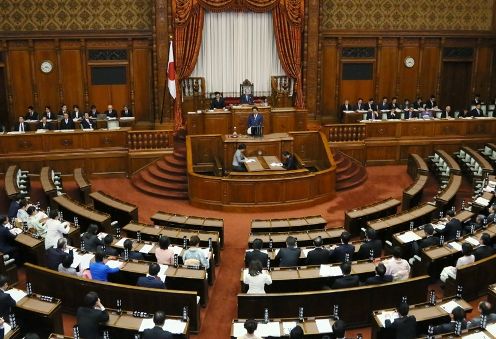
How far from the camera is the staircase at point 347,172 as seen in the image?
1556 centimetres

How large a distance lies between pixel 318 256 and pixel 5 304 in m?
4.70

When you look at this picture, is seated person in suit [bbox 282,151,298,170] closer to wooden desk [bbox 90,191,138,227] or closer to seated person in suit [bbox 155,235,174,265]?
wooden desk [bbox 90,191,138,227]

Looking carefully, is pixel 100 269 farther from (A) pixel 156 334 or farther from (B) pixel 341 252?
(B) pixel 341 252

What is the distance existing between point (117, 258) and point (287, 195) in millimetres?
6031

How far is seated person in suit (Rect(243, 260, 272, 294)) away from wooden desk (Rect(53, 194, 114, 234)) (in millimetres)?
4099

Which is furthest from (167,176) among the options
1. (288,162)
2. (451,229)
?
(451,229)

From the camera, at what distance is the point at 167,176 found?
1543 centimetres

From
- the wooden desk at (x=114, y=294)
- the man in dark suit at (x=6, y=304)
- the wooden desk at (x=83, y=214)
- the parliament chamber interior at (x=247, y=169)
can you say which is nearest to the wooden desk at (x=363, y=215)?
the parliament chamber interior at (x=247, y=169)

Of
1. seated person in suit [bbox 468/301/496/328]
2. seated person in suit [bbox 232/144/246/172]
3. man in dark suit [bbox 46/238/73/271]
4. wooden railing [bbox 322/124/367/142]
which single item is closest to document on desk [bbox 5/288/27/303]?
man in dark suit [bbox 46/238/73/271]

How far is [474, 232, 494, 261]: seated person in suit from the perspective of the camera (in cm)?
894

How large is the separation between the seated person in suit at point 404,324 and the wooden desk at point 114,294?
2.75m

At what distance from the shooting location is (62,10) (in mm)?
17734

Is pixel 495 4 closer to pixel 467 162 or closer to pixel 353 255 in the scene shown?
pixel 467 162

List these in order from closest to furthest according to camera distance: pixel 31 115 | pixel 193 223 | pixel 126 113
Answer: pixel 193 223
pixel 31 115
pixel 126 113
